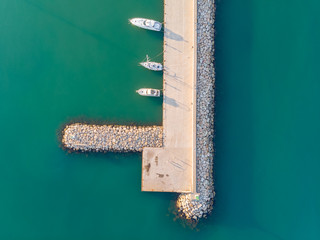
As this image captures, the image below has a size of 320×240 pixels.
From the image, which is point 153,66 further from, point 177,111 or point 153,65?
point 177,111

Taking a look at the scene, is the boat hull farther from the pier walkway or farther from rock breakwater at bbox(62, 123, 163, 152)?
rock breakwater at bbox(62, 123, 163, 152)

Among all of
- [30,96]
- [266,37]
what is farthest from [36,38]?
[266,37]

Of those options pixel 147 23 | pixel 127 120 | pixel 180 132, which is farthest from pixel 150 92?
pixel 147 23

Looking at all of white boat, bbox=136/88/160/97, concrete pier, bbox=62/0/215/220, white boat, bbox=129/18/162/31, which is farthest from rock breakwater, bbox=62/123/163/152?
white boat, bbox=129/18/162/31

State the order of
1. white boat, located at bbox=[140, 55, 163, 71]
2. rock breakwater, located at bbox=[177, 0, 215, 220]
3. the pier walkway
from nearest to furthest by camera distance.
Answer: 1. the pier walkway
2. rock breakwater, located at bbox=[177, 0, 215, 220]
3. white boat, located at bbox=[140, 55, 163, 71]

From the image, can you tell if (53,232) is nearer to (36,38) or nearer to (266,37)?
(36,38)

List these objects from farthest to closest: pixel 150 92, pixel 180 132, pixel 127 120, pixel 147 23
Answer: pixel 127 120 → pixel 147 23 → pixel 150 92 → pixel 180 132
